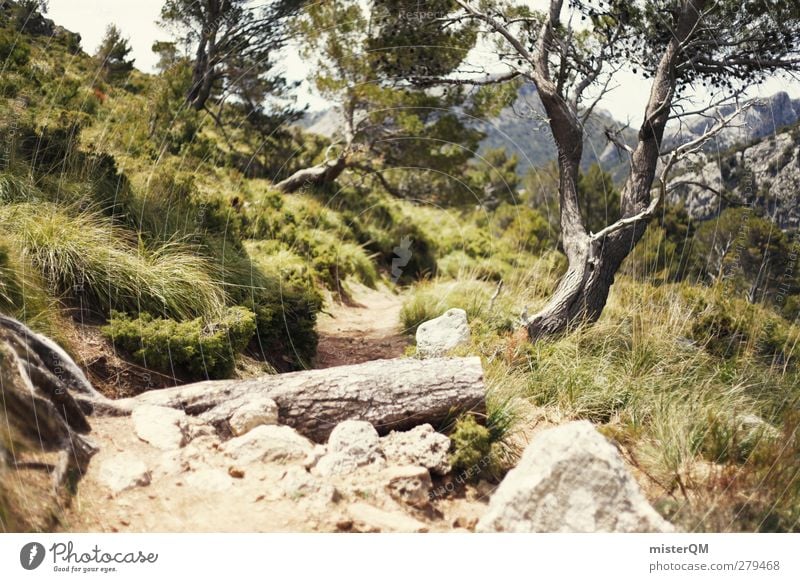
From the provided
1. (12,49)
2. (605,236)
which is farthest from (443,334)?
(12,49)

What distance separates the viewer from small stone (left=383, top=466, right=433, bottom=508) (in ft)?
13.3

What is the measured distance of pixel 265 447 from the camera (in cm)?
418

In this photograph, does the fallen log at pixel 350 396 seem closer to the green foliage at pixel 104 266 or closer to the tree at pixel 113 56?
the green foliage at pixel 104 266

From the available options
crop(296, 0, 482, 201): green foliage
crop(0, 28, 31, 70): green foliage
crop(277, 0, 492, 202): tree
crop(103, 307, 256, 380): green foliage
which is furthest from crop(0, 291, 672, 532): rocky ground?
crop(296, 0, 482, 201): green foliage

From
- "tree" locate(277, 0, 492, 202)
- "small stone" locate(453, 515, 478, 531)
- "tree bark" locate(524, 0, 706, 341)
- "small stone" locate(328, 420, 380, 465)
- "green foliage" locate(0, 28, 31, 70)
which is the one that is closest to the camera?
"small stone" locate(453, 515, 478, 531)

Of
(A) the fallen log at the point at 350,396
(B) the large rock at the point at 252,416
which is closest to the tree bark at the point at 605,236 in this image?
(A) the fallen log at the point at 350,396

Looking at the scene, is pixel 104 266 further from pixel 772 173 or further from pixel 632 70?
pixel 772 173

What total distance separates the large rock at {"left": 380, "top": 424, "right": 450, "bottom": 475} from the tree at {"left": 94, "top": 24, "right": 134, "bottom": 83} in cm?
707

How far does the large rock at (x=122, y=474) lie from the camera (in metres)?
3.65

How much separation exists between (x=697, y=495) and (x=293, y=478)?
256cm

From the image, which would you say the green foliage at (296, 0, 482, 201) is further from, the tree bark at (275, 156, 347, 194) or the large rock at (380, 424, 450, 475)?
the large rock at (380, 424, 450, 475)

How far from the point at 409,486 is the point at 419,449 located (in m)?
0.42
